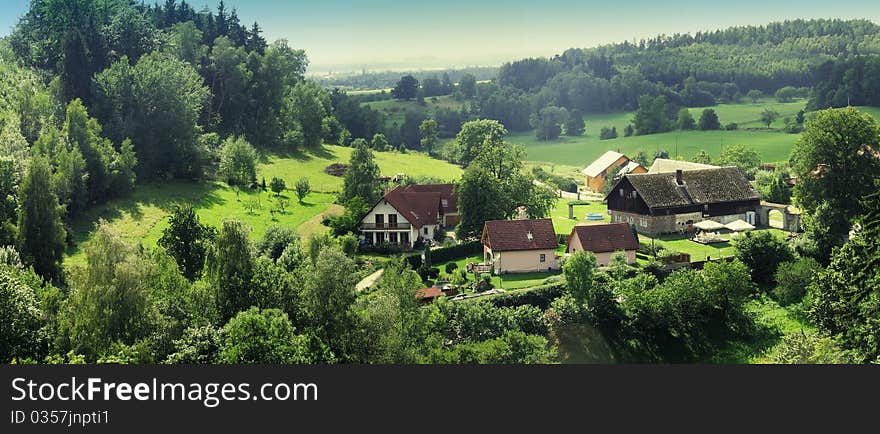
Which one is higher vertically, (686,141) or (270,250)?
(270,250)

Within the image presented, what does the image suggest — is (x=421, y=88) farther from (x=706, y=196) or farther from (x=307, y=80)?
(x=706, y=196)

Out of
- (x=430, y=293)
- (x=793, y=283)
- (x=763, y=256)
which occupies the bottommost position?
(x=793, y=283)

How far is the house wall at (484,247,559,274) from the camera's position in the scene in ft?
110

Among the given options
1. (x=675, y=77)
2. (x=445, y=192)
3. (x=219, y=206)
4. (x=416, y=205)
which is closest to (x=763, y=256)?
(x=416, y=205)

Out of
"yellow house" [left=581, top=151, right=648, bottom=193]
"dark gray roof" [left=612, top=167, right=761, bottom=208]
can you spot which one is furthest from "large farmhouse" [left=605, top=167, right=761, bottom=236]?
"yellow house" [left=581, top=151, right=648, bottom=193]

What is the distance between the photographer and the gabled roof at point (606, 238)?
33.9 meters

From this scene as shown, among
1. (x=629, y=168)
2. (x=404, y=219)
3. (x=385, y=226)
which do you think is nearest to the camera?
(x=404, y=219)

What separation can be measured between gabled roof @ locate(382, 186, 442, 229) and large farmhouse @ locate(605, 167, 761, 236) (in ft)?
28.3

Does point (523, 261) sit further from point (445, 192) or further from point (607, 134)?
point (607, 134)

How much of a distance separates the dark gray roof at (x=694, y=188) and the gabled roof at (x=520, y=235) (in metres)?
7.13

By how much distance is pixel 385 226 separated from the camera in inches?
1500

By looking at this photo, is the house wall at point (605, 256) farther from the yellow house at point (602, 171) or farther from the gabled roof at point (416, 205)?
the yellow house at point (602, 171)

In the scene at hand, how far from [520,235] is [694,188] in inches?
442

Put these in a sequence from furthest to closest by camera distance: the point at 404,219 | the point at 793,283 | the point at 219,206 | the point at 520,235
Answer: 1. the point at 219,206
2. the point at 404,219
3. the point at 520,235
4. the point at 793,283
